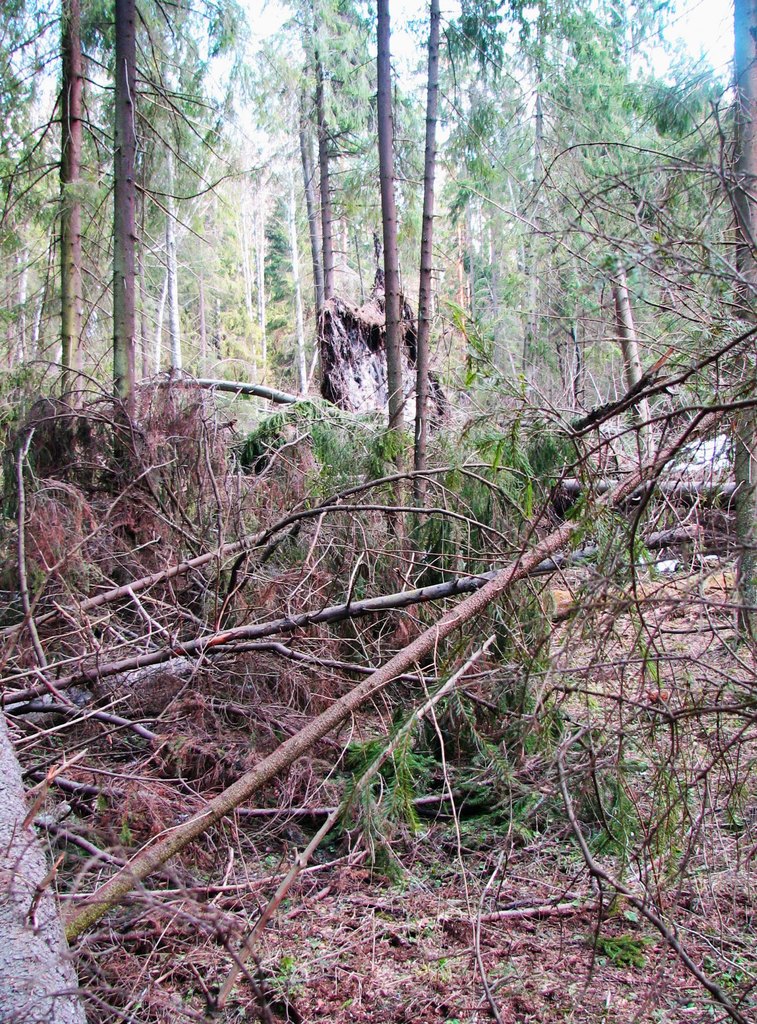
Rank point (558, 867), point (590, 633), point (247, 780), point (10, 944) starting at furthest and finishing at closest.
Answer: point (558, 867) → point (247, 780) → point (590, 633) → point (10, 944)

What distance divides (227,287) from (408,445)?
2057cm

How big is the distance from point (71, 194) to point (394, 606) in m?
5.98

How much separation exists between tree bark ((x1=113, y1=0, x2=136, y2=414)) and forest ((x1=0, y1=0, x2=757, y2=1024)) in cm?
3

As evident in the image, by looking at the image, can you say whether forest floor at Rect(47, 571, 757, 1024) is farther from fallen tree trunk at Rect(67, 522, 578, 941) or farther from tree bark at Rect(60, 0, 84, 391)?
tree bark at Rect(60, 0, 84, 391)

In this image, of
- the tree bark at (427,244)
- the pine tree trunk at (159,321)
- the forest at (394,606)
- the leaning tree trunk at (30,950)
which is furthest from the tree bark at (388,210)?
the leaning tree trunk at (30,950)

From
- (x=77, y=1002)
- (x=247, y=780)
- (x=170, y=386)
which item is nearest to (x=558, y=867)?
(x=247, y=780)

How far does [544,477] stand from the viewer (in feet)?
11.6

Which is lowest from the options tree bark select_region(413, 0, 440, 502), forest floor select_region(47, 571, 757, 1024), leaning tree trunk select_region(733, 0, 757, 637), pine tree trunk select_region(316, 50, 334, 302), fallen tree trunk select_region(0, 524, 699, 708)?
forest floor select_region(47, 571, 757, 1024)

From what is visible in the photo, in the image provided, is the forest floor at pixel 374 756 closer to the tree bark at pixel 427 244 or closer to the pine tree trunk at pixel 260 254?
the tree bark at pixel 427 244

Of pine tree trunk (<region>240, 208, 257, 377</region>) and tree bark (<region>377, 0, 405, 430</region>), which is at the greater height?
pine tree trunk (<region>240, 208, 257, 377</region>)

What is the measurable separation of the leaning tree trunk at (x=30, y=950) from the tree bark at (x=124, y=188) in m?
4.21

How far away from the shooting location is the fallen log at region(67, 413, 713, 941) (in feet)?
7.11

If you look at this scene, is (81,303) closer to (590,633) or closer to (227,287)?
(590,633)

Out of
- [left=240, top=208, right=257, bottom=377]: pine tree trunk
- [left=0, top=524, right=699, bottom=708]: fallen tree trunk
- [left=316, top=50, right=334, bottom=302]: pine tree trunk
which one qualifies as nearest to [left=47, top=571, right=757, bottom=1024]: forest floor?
[left=0, top=524, right=699, bottom=708]: fallen tree trunk
